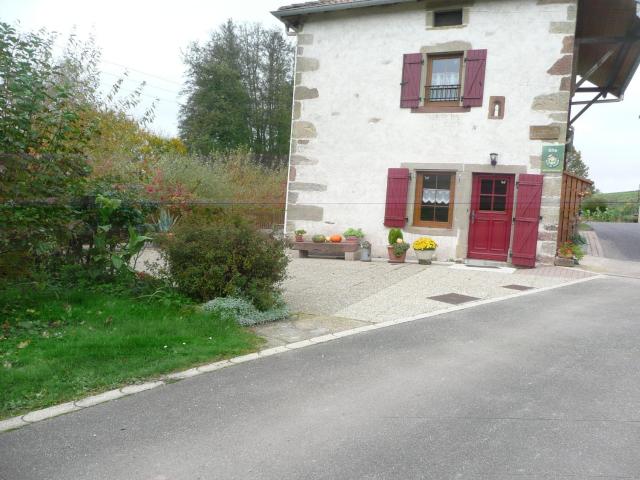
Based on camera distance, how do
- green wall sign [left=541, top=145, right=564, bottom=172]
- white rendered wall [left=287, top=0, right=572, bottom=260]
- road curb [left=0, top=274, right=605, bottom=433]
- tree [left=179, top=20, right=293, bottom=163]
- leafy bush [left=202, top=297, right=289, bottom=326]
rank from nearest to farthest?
road curb [left=0, top=274, right=605, bottom=433] < leafy bush [left=202, top=297, right=289, bottom=326] < green wall sign [left=541, top=145, right=564, bottom=172] < white rendered wall [left=287, top=0, right=572, bottom=260] < tree [left=179, top=20, right=293, bottom=163]

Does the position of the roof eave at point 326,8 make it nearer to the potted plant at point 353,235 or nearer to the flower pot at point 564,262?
the potted plant at point 353,235

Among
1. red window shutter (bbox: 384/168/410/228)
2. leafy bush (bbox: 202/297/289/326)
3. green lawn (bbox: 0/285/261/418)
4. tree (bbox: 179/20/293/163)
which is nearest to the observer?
green lawn (bbox: 0/285/261/418)

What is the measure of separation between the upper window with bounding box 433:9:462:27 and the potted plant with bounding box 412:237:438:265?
455cm

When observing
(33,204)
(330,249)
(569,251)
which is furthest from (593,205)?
(33,204)

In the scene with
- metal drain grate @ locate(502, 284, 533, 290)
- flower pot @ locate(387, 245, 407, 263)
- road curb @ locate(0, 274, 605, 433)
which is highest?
flower pot @ locate(387, 245, 407, 263)

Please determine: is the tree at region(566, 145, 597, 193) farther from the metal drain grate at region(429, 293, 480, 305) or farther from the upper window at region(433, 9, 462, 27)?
the metal drain grate at region(429, 293, 480, 305)

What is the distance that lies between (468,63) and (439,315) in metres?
6.44

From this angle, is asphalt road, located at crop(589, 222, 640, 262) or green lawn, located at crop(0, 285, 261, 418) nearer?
green lawn, located at crop(0, 285, 261, 418)

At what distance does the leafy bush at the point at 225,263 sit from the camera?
5.93 metres

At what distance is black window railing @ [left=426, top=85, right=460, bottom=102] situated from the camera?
10.8m

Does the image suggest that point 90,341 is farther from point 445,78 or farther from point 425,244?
point 445,78

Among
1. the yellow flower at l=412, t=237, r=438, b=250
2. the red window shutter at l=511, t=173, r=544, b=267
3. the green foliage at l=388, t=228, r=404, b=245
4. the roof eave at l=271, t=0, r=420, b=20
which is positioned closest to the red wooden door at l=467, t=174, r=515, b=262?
the red window shutter at l=511, t=173, r=544, b=267

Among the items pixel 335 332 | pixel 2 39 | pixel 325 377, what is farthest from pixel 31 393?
pixel 2 39

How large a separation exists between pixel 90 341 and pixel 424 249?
727cm
